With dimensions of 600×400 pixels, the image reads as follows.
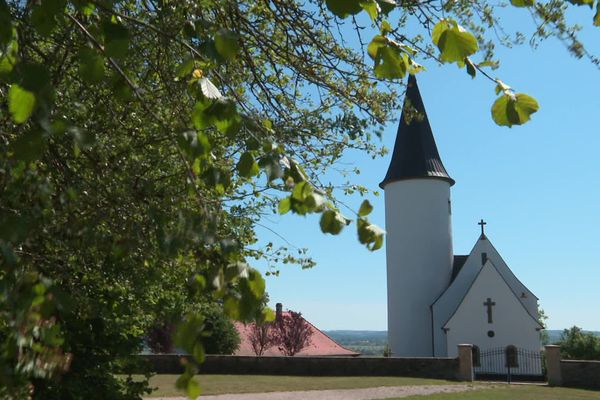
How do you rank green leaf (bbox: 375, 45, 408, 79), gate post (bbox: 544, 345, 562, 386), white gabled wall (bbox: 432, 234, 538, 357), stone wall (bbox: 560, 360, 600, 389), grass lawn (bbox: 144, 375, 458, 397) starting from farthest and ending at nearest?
white gabled wall (bbox: 432, 234, 538, 357) < gate post (bbox: 544, 345, 562, 386) < stone wall (bbox: 560, 360, 600, 389) < grass lawn (bbox: 144, 375, 458, 397) < green leaf (bbox: 375, 45, 408, 79)

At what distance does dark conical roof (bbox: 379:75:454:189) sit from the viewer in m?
37.4

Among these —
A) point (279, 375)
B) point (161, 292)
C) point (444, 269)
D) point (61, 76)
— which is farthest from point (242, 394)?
point (444, 269)

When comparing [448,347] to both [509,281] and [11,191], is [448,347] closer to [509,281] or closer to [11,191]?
[509,281]

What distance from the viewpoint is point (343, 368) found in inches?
1018

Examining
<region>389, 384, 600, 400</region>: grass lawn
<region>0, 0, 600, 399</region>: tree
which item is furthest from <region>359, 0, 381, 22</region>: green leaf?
<region>389, 384, 600, 400</region>: grass lawn

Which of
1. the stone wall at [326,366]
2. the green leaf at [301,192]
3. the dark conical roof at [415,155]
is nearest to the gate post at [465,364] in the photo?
the stone wall at [326,366]

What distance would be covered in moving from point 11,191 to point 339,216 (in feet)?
7.51

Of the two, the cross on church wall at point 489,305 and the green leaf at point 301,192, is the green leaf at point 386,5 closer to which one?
the green leaf at point 301,192

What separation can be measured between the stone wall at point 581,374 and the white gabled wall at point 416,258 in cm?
1299

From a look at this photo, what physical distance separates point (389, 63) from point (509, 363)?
1219 inches

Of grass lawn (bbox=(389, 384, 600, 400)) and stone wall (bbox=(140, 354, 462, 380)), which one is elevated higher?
stone wall (bbox=(140, 354, 462, 380))

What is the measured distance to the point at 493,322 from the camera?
33.5 meters

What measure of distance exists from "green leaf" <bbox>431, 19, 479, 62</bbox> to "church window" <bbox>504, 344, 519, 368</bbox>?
3130 centimetres

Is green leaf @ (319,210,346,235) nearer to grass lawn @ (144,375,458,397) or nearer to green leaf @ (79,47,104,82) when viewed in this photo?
green leaf @ (79,47,104,82)
